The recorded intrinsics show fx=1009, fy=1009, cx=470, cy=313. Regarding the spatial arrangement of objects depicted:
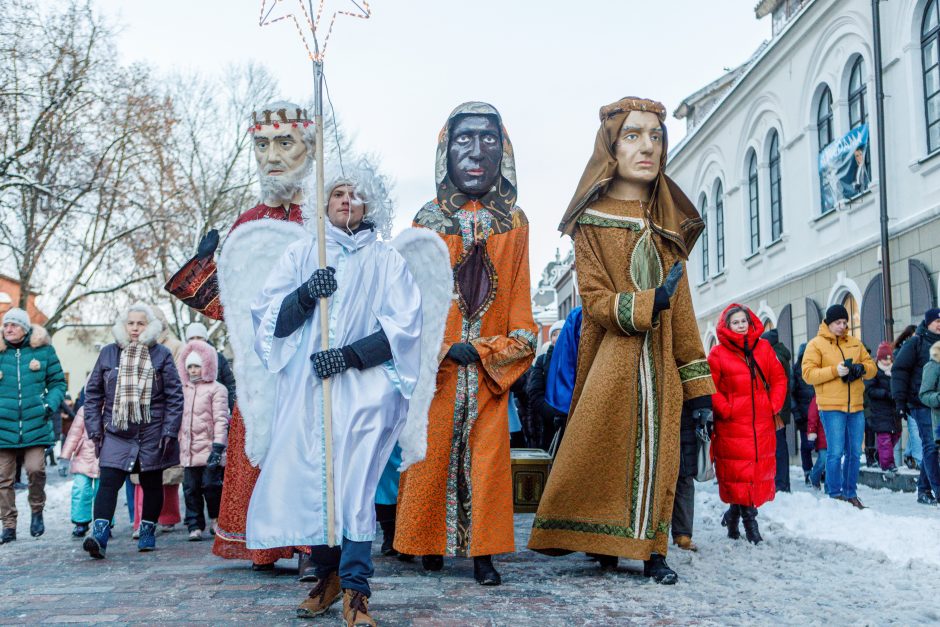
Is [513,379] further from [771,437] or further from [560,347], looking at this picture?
[771,437]

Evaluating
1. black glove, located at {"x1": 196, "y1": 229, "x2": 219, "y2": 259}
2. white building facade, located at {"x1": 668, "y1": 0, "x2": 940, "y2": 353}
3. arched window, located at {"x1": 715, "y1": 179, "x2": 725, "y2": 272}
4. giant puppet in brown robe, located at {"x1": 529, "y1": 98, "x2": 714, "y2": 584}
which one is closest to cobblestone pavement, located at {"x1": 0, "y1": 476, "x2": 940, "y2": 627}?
giant puppet in brown robe, located at {"x1": 529, "y1": 98, "x2": 714, "y2": 584}

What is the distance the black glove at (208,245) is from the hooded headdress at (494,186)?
54.8 inches

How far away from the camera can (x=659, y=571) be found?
5.29 metres

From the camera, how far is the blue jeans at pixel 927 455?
977 centimetres

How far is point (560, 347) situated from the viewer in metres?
6.40

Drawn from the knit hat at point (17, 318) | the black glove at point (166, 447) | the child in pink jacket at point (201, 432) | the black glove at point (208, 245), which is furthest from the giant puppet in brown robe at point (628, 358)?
the knit hat at point (17, 318)

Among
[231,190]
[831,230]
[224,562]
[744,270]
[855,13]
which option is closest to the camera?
[224,562]

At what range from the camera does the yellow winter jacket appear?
9.64 meters

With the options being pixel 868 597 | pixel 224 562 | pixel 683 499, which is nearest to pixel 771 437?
pixel 683 499

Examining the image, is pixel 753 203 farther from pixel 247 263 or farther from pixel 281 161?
pixel 247 263

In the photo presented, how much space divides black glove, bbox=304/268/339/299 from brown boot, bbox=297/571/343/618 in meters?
1.24

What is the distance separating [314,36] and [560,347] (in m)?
2.78

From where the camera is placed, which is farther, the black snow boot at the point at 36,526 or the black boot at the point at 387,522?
the black snow boot at the point at 36,526

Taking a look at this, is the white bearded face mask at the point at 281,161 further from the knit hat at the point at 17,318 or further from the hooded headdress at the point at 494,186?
the knit hat at the point at 17,318
